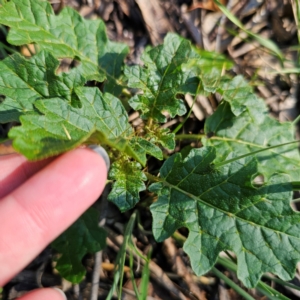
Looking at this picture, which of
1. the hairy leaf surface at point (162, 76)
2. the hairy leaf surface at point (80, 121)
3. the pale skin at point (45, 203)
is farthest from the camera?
the hairy leaf surface at point (162, 76)

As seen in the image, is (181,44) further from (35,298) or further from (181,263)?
(35,298)

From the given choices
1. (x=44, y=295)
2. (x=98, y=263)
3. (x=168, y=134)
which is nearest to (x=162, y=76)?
(x=168, y=134)

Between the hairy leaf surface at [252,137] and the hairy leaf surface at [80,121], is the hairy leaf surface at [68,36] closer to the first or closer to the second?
the hairy leaf surface at [80,121]

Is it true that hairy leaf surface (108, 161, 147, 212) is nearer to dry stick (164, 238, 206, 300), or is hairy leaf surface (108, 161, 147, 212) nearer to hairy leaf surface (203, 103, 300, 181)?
hairy leaf surface (203, 103, 300, 181)

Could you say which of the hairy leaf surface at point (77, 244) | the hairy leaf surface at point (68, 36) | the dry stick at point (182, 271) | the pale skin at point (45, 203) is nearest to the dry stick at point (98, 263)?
the hairy leaf surface at point (77, 244)

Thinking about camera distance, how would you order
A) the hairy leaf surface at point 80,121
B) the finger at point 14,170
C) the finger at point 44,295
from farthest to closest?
the finger at point 44,295 → the finger at point 14,170 → the hairy leaf surface at point 80,121

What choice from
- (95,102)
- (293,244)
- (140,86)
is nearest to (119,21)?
(140,86)

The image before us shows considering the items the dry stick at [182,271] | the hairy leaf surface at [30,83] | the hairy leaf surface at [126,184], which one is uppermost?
the hairy leaf surface at [30,83]

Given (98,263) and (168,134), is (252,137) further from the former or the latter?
(98,263)
